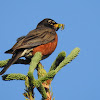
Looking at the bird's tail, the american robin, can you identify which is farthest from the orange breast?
the bird's tail

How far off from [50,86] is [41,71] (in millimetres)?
268

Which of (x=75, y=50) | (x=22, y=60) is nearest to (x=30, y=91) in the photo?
(x=75, y=50)

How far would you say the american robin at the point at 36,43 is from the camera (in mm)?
3488

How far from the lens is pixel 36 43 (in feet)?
12.4

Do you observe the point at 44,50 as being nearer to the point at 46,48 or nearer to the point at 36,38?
the point at 46,48

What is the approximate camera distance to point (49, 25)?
15.6 ft

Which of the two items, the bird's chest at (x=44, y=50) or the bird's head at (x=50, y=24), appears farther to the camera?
the bird's head at (x=50, y=24)

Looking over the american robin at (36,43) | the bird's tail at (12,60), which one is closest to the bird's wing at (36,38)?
the american robin at (36,43)

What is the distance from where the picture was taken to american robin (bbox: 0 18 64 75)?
→ 3.49 m

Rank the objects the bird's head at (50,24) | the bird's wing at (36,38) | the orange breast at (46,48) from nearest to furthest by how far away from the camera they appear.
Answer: the bird's wing at (36,38)
the orange breast at (46,48)
the bird's head at (50,24)

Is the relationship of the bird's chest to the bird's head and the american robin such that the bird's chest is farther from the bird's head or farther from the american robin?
the bird's head

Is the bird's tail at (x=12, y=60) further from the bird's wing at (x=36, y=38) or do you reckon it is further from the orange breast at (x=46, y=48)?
the orange breast at (x=46, y=48)

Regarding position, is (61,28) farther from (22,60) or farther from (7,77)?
(7,77)

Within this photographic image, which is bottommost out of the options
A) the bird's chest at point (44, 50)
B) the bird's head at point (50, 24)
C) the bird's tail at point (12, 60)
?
the bird's tail at point (12, 60)
